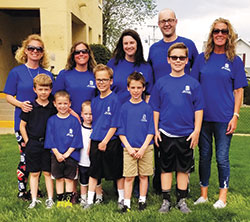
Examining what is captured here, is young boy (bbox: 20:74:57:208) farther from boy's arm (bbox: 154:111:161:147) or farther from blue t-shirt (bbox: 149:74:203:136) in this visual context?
blue t-shirt (bbox: 149:74:203:136)

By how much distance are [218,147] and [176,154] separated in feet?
1.97

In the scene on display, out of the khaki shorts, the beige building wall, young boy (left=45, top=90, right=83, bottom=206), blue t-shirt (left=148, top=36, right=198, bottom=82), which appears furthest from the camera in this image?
the beige building wall

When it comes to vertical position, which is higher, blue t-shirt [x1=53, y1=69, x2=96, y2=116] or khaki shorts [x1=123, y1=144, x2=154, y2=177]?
blue t-shirt [x1=53, y1=69, x2=96, y2=116]

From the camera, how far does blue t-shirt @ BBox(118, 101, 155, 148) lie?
140 inches

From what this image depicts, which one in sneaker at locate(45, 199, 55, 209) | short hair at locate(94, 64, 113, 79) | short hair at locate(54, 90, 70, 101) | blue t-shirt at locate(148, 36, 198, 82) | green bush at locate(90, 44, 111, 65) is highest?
green bush at locate(90, 44, 111, 65)

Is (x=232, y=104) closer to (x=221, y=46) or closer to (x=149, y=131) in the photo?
(x=221, y=46)

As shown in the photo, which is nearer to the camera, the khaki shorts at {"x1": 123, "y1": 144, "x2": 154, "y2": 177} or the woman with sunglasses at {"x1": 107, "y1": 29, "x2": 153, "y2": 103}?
the khaki shorts at {"x1": 123, "y1": 144, "x2": 154, "y2": 177}

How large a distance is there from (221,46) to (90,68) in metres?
1.72

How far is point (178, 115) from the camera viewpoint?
3.47m

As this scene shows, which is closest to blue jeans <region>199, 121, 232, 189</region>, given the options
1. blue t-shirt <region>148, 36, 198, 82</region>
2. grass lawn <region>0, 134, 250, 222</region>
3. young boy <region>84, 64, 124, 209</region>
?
grass lawn <region>0, 134, 250, 222</region>

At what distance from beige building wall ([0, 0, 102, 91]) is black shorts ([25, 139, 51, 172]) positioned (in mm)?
8385

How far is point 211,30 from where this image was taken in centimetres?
364

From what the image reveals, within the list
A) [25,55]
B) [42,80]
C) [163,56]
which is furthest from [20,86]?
[163,56]

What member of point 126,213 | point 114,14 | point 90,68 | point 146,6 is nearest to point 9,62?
point 90,68
